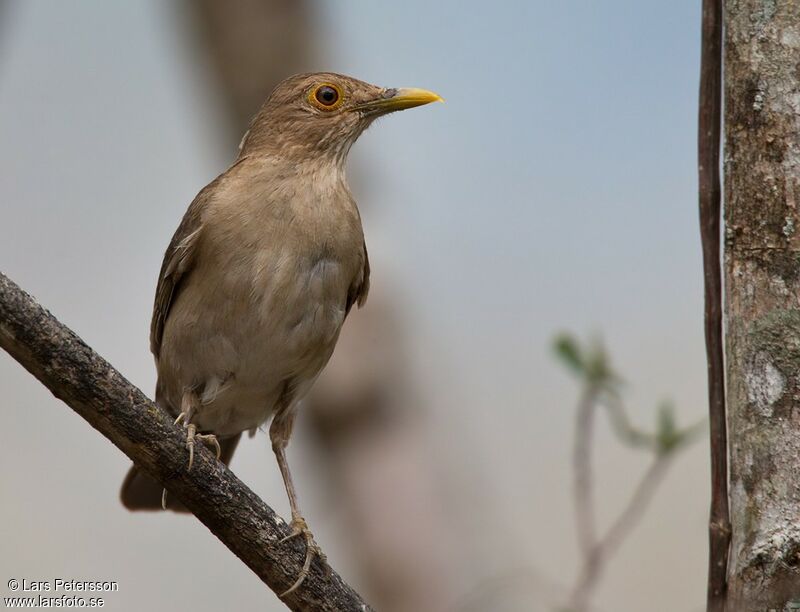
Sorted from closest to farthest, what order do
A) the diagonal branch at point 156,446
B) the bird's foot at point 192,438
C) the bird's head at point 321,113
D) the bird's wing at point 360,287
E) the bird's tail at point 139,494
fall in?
1. the diagonal branch at point 156,446
2. the bird's foot at point 192,438
3. the bird's wing at point 360,287
4. the bird's head at point 321,113
5. the bird's tail at point 139,494

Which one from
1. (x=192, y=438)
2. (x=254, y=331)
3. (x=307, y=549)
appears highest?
(x=254, y=331)

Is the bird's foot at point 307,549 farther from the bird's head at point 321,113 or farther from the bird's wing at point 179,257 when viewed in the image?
the bird's head at point 321,113

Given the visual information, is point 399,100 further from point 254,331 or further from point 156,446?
point 156,446

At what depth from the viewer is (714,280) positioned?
9.70 ft

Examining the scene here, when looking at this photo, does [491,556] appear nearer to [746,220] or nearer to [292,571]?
[292,571]

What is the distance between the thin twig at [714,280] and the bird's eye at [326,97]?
118 inches

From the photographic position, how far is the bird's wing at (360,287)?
5.48 meters

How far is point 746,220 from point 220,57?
626 cm

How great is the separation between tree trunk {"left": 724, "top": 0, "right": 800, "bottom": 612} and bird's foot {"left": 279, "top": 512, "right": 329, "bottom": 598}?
4.43ft

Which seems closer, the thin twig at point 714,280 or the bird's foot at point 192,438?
the thin twig at point 714,280

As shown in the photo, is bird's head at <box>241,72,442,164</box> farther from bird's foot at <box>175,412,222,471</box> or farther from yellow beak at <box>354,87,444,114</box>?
bird's foot at <box>175,412,222,471</box>

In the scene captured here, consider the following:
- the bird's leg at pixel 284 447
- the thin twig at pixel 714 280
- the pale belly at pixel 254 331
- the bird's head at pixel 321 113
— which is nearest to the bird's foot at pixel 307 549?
the bird's leg at pixel 284 447

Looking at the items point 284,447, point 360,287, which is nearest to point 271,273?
point 360,287

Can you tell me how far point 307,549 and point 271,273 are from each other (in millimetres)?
1500
